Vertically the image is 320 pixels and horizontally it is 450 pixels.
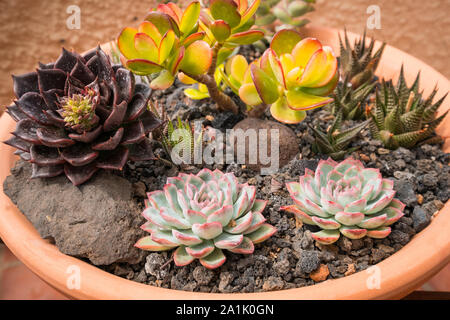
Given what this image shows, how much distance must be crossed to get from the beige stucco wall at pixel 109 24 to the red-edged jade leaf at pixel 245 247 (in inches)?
54.5

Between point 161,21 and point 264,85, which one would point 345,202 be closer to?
point 264,85

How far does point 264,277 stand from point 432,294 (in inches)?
30.4

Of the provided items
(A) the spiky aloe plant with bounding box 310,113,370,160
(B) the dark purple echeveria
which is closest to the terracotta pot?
(B) the dark purple echeveria

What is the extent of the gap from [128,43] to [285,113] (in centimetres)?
39

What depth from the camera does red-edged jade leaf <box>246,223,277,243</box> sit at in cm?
92

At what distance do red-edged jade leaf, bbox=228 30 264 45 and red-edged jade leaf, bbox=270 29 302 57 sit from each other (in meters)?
0.05

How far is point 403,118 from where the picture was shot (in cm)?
116

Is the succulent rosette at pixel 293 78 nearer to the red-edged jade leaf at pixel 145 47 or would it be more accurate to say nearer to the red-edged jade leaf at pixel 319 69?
the red-edged jade leaf at pixel 319 69

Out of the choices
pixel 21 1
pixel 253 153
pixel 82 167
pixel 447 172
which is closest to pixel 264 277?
pixel 253 153

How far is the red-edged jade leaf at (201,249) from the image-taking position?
0.86 metres

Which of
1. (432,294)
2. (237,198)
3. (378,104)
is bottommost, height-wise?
(432,294)

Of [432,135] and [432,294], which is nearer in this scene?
[432,135]

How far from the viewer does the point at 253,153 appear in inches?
43.3

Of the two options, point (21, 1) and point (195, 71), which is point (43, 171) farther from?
point (21, 1)
